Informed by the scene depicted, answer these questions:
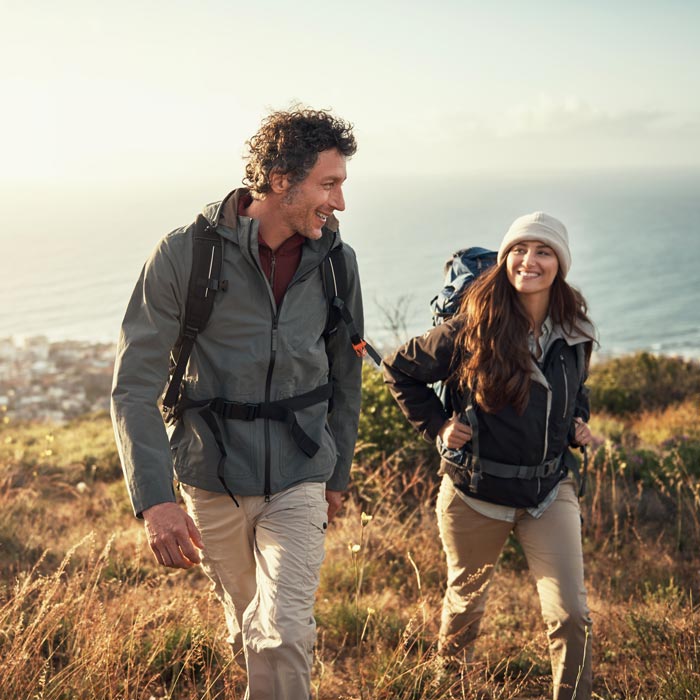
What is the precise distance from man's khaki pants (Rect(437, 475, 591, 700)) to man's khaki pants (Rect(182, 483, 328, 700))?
89cm

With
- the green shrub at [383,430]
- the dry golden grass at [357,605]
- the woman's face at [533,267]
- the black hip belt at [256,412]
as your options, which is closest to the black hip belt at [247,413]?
the black hip belt at [256,412]

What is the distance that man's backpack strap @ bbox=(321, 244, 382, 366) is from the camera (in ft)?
11.0

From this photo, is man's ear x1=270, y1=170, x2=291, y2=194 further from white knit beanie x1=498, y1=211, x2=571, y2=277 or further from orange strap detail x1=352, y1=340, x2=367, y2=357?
white knit beanie x1=498, y1=211, x2=571, y2=277

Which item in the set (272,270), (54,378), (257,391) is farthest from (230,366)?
(54,378)

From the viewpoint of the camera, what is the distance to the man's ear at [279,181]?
3.16 meters

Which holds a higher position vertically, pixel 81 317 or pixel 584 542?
pixel 584 542

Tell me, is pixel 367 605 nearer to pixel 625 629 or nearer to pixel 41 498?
pixel 625 629

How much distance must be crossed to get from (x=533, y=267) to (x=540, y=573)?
1396 mm

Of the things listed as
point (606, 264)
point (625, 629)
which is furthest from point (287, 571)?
point (606, 264)

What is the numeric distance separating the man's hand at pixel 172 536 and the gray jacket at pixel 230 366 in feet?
0.22

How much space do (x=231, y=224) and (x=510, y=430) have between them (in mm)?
1549

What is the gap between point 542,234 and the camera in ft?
11.7

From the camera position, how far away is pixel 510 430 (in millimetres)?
3498

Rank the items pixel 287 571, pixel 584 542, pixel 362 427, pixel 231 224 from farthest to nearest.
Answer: pixel 362 427, pixel 584 542, pixel 231 224, pixel 287 571
